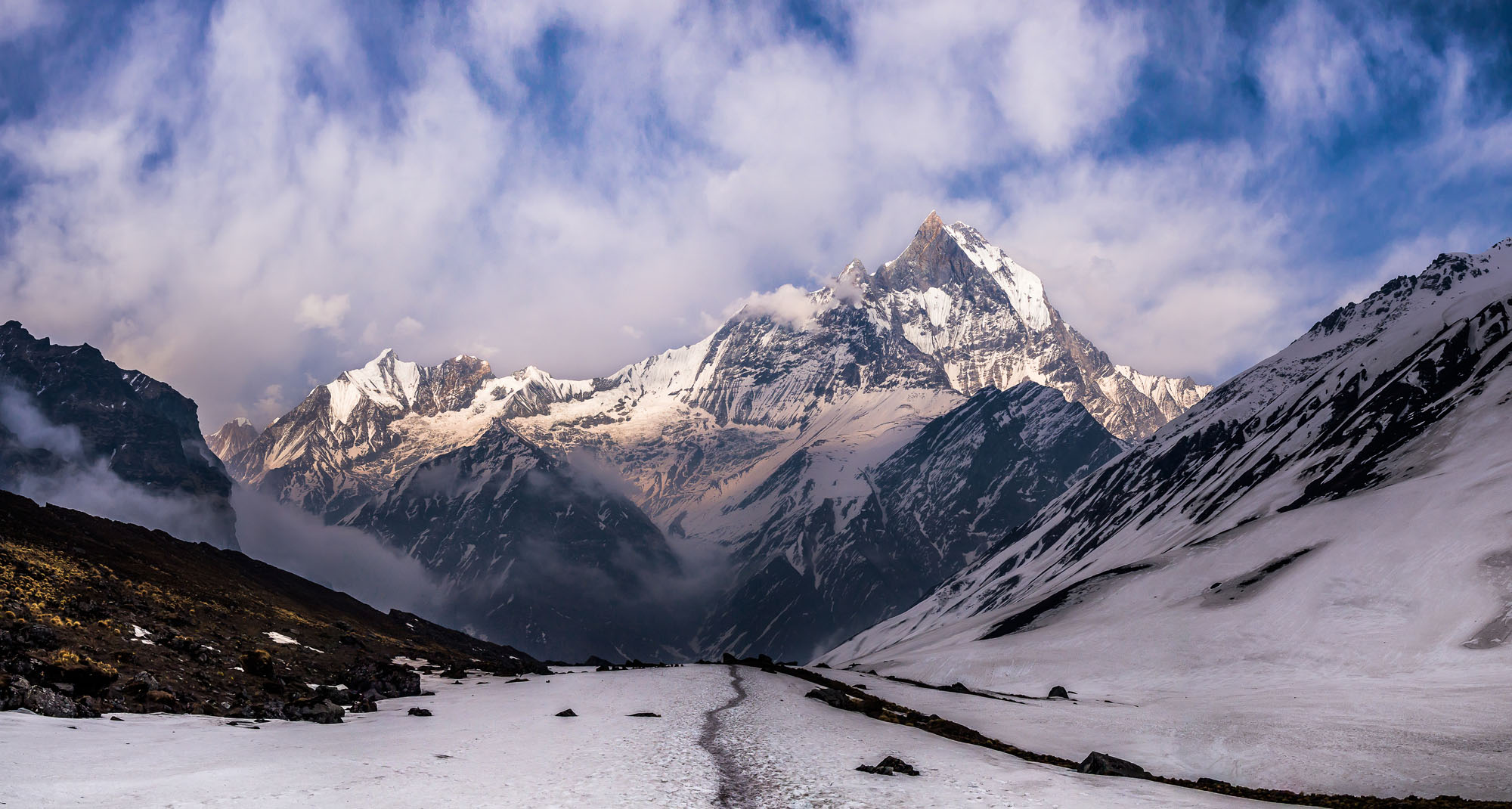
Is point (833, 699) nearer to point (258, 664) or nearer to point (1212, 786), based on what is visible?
point (1212, 786)

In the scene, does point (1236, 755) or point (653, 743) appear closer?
point (653, 743)

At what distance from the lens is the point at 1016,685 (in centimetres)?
10381

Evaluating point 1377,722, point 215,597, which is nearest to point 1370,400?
point 1377,722

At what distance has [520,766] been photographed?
26.8m

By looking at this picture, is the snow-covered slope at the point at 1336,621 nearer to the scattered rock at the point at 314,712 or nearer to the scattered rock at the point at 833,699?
the scattered rock at the point at 833,699

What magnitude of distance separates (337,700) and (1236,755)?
46852mm

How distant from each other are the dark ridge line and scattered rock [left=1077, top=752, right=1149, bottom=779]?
78 cm

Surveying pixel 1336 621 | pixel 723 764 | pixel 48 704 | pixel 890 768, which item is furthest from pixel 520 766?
pixel 1336 621

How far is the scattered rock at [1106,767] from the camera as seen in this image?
3344 cm

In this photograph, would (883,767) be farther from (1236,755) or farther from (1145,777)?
(1236,755)

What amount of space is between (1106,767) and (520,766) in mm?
22618

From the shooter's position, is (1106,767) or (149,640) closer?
(1106,767)

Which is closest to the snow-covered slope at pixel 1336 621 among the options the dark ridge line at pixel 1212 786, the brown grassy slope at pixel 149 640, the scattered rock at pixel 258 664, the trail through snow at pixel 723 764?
the dark ridge line at pixel 1212 786

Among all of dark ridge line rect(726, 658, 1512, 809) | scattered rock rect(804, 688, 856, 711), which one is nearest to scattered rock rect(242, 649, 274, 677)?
scattered rock rect(804, 688, 856, 711)
